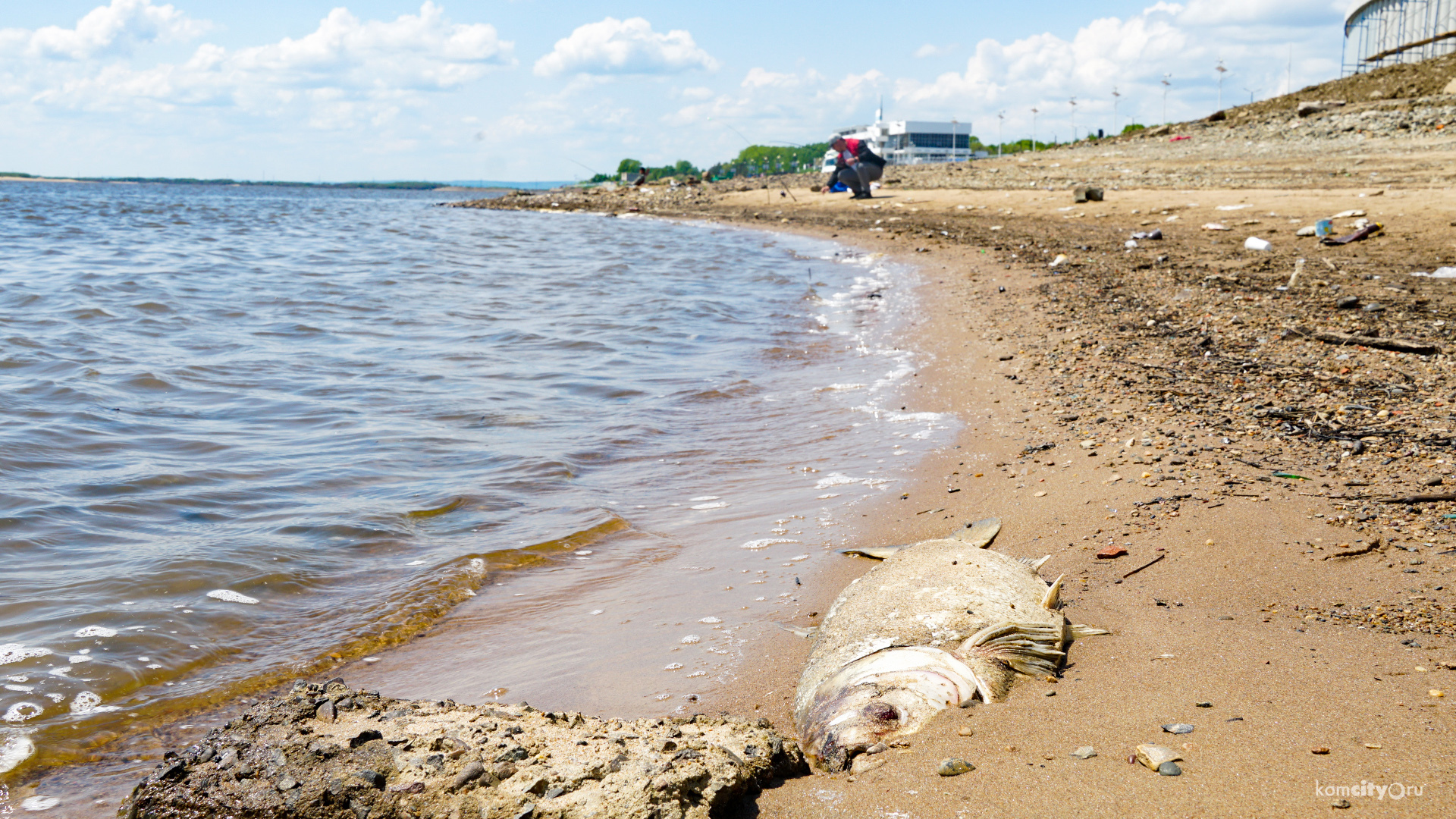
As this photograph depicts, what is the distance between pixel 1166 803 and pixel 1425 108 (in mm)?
24847

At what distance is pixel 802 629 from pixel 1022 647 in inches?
38.2

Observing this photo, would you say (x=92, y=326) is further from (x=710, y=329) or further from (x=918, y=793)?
(x=918, y=793)

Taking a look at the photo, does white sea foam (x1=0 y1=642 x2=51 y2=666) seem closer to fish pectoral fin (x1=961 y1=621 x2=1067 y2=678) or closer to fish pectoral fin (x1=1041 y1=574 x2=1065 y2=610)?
fish pectoral fin (x1=961 y1=621 x2=1067 y2=678)

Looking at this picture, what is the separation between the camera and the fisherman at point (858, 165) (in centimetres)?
2511

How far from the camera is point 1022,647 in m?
2.63

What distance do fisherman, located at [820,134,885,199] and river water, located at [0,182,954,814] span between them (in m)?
14.1

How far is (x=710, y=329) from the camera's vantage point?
36.1ft

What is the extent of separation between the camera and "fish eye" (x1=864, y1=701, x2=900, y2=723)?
2.30 meters

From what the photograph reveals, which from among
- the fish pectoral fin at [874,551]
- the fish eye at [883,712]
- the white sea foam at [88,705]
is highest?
the fish eye at [883,712]

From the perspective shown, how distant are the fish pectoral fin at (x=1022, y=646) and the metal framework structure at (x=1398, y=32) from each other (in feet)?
127

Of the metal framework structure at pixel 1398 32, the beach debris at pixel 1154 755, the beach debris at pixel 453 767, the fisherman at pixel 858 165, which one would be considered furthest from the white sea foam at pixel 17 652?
the metal framework structure at pixel 1398 32

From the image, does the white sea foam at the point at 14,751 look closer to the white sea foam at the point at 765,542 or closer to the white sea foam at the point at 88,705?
the white sea foam at the point at 88,705

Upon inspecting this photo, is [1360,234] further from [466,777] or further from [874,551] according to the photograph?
[466,777]

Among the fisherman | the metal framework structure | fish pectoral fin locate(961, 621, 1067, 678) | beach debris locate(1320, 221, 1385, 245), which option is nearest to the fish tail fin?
fish pectoral fin locate(961, 621, 1067, 678)
